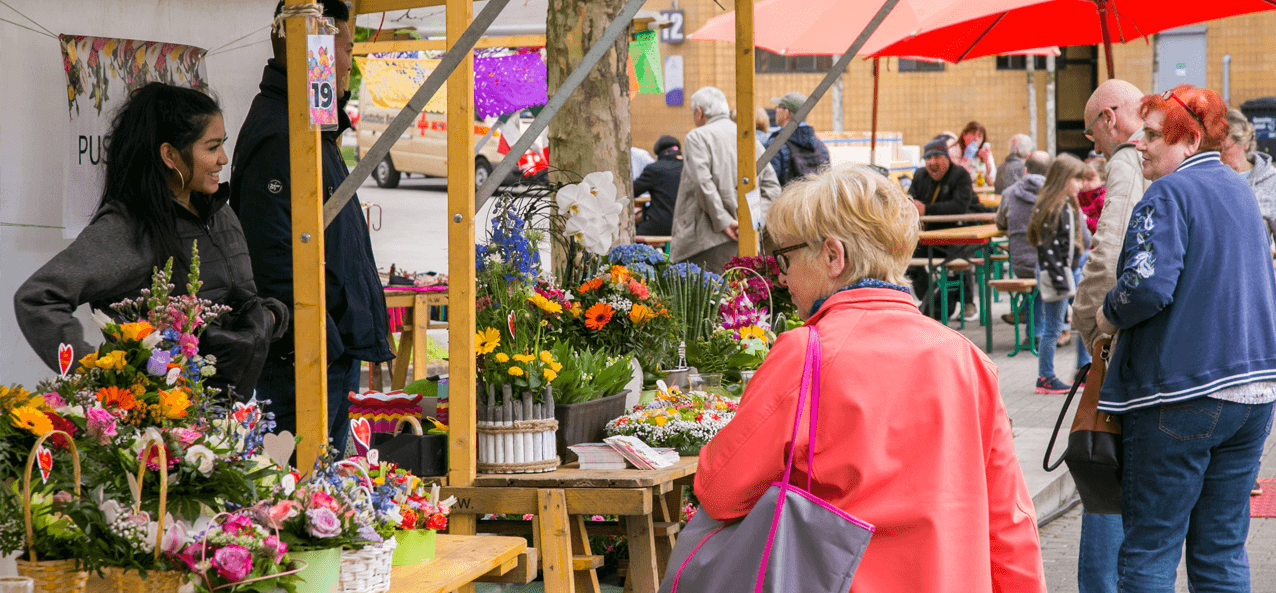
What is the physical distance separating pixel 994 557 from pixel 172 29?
9.63 feet

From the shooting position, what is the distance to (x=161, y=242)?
2740 millimetres

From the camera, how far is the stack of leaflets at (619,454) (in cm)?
324

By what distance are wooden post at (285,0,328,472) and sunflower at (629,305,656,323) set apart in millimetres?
1228

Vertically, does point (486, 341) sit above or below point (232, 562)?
above

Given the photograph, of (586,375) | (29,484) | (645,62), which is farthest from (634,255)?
(645,62)

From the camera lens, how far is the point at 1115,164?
3871 millimetres

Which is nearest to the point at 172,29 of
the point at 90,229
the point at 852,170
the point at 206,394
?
the point at 90,229

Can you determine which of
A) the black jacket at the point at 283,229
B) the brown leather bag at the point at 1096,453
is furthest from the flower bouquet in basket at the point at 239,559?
the brown leather bag at the point at 1096,453

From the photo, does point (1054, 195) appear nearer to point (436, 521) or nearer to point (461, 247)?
point (461, 247)

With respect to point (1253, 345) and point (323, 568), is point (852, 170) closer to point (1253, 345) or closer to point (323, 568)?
point (323, 568)

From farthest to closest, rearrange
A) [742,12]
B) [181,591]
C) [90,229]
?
[742,12], [90,229], [181,591]

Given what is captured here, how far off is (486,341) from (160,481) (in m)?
1.24

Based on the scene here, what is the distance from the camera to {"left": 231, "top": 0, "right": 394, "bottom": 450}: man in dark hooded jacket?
10.7 ft

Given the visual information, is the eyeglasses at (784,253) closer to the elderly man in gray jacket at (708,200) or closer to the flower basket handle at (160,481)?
the flower basket handle at (160,481)
